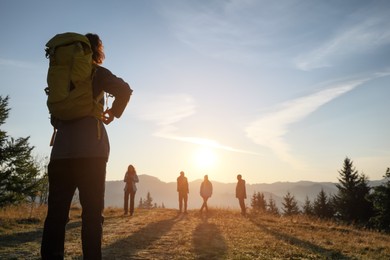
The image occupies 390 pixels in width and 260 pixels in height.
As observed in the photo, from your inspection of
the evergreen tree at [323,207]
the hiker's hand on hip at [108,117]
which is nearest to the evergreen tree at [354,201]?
the evergreen tree at [323,207]

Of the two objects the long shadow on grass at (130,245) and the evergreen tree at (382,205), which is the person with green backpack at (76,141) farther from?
the evergreen tree at (382,205)

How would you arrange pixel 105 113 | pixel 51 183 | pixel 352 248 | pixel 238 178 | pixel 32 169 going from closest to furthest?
1. pixel 51 183
2. pixel 105 113
3. pixel 352 248
4. pixel 238 178
5. pixel 32 169

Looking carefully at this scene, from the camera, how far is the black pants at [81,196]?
3035mm

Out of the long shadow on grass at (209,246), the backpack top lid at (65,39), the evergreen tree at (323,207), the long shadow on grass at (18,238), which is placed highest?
the backpack top lid at (65,39)

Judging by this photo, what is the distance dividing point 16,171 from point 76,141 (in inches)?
1296

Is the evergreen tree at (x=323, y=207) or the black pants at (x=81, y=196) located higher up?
the black pants at (x=81, y=196)

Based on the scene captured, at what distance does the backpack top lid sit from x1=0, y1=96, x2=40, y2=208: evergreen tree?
31711mm

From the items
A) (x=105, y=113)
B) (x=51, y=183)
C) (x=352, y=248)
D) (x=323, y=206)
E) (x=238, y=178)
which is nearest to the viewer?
(x=51, y=183)

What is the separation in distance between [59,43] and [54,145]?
100 cm

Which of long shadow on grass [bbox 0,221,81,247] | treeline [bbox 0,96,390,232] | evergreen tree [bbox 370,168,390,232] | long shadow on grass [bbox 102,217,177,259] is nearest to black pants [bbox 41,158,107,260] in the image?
long shadow on grass [bbox 102,217,177,259]

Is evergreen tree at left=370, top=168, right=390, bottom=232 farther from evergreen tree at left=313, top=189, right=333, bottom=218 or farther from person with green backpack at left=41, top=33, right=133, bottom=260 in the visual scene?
person with green backpack at left=41, top=33, right=133, bottom=260

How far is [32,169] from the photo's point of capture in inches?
1282

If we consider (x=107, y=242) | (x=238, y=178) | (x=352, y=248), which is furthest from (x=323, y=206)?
(x=107, y=242)

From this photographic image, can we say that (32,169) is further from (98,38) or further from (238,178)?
(98,38)
